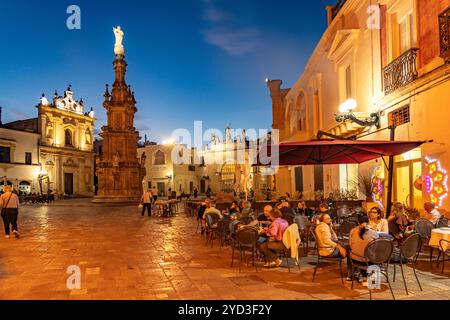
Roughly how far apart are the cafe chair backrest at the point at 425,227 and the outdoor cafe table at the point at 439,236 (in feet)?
1.77

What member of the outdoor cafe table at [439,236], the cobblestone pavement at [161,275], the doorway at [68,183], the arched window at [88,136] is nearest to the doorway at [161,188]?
the doorway at [68,183]

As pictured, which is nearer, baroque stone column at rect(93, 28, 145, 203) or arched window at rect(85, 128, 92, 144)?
baroque stone column at rect(93, 28, 145, 203)

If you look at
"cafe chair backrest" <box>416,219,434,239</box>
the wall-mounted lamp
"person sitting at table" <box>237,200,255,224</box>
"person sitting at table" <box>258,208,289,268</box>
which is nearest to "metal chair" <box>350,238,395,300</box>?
"person sitting at table" <box>258,208,289,268</box>

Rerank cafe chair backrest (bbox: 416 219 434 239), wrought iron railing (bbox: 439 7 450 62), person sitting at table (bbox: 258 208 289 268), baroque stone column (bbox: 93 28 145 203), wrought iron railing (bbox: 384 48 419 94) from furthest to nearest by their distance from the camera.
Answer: baroque stone column (bbox: 93 28 145 203) < wrought iron railing (bbox: 384 48 419 94) < wrought iron railing (bbox: 439 7 450 62) < cafe chair backrest (bbox: 416 219 434 239) < person sitting at table (bbox: 258 208 289 268)

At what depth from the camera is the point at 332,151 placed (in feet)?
30.7

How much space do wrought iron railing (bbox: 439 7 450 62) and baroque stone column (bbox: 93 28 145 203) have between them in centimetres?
2467

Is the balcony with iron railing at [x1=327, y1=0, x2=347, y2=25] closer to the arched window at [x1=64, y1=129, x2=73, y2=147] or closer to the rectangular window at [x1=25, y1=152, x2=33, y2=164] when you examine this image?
the rectangular window at [x1=25, y1=152, x2=33, y2=164]

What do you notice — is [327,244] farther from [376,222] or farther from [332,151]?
[332,151]

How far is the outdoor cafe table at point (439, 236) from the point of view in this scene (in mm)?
6246

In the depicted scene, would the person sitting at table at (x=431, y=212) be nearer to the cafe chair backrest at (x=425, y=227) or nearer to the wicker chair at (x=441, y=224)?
the wicker chair at (x=441, y=224)

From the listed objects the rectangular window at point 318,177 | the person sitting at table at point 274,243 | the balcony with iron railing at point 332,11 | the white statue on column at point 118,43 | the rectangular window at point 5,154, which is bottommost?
the person sitting at table at point 274,243

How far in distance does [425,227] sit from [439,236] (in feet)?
2.63

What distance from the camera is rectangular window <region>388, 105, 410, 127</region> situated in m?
10.7
